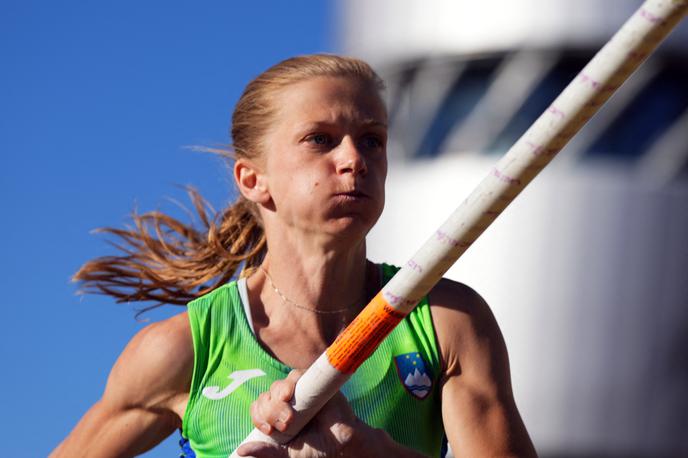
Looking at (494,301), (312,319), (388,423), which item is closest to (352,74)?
(312,319)

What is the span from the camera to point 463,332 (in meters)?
4.70

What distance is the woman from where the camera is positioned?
4641 mm

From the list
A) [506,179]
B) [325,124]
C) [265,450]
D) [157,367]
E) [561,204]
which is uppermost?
[561,204]

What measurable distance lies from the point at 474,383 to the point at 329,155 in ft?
2.75

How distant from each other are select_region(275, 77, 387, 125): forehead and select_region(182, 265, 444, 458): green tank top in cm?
63

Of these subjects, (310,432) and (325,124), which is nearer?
(310,432)

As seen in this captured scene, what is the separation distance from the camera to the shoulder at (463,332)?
4684 mm

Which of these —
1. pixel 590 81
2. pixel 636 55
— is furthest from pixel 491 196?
pixel 636 55

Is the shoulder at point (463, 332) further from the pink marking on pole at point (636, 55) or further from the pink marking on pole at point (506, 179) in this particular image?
the pink marking on pole at point (636, 55)

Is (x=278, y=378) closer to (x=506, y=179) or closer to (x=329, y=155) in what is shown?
(x=329, y=155)

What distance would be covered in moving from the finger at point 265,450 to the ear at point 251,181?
3.36 feet

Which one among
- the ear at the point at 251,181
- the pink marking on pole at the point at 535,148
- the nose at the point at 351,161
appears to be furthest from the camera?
the ear at the point at 251,181

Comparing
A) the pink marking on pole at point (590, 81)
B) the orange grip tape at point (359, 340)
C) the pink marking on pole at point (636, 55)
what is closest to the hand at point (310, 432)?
the orange grip tape at point (359, 340)

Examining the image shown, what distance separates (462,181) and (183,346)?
16.9 meters
